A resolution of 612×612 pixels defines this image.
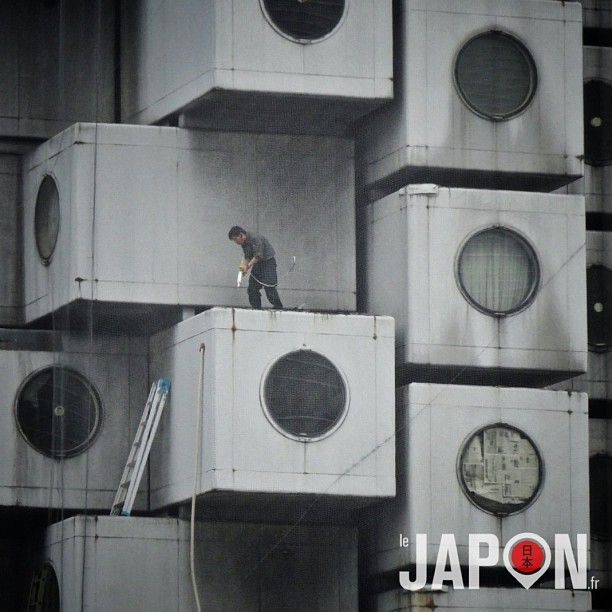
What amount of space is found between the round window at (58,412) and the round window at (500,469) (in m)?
6.84

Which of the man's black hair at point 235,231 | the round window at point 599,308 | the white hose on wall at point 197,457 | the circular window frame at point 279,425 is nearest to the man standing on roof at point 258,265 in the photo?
the man's black hair at point 235,231

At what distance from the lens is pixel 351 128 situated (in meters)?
38.7

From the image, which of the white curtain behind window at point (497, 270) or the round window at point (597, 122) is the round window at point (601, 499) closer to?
the white curtain behind window at point (497, 270)

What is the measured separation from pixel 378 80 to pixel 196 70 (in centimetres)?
317

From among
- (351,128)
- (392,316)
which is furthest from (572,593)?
(351,128)

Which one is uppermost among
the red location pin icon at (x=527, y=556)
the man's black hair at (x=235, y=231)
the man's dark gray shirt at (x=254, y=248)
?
the man's black hair at (x=235, y=231)

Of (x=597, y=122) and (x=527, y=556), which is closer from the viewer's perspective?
(x=527, y=556)

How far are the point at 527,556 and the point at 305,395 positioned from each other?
4734mm

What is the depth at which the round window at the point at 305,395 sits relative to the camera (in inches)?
1395

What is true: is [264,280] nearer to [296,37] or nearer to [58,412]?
[296,37]

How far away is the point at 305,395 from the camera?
35.6 meters

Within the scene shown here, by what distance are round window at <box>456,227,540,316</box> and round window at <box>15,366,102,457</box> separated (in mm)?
7061

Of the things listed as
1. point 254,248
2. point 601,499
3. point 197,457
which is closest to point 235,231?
point 254,248

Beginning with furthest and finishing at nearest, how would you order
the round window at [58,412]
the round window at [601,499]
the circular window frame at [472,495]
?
the round window at [601,499] → the round window at [58,412] → the circular window frame at [472,495]
